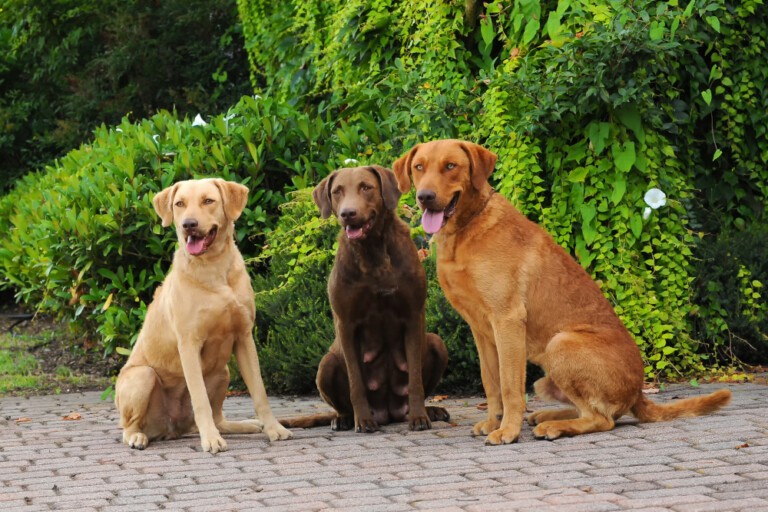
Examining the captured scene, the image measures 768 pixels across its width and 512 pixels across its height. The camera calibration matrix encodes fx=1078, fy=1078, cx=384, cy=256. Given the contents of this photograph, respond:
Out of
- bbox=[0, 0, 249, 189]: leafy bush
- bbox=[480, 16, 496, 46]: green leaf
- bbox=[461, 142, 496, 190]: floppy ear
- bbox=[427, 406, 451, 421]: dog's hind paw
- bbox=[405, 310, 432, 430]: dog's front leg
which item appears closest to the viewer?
bbox=[461, 142, 496, 190]: floppy ear

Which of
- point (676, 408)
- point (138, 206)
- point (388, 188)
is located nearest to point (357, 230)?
point (388, 188)

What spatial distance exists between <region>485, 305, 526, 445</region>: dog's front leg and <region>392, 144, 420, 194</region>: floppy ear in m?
0.98

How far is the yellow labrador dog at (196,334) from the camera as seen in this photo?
6270 mm

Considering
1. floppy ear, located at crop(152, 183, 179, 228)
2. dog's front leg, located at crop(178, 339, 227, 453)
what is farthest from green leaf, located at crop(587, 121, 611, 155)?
dog's front leg, located at crop(178, 339, 227, 453)

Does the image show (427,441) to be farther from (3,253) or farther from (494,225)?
(3,253)

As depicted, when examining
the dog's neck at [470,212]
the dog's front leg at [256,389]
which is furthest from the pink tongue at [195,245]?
the dog's neck at [470,212]

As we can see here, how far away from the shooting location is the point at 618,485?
186 inches

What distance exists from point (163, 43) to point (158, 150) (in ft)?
22.2

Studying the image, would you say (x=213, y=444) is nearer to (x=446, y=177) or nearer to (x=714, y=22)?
(x=446, y=177)

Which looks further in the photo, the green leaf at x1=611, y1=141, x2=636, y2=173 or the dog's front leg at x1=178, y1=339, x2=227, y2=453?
the green leaf at x1=611, y1=141, x2=636, y2=173

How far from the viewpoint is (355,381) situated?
21.7 feet

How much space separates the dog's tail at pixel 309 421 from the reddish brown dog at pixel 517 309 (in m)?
1.19

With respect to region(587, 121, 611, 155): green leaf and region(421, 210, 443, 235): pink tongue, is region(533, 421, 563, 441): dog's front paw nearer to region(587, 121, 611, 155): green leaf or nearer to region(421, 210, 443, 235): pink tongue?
region(421, 210, 443, 235): pink tongue

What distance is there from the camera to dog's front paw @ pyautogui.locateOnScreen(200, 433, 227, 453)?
20.1 ft
